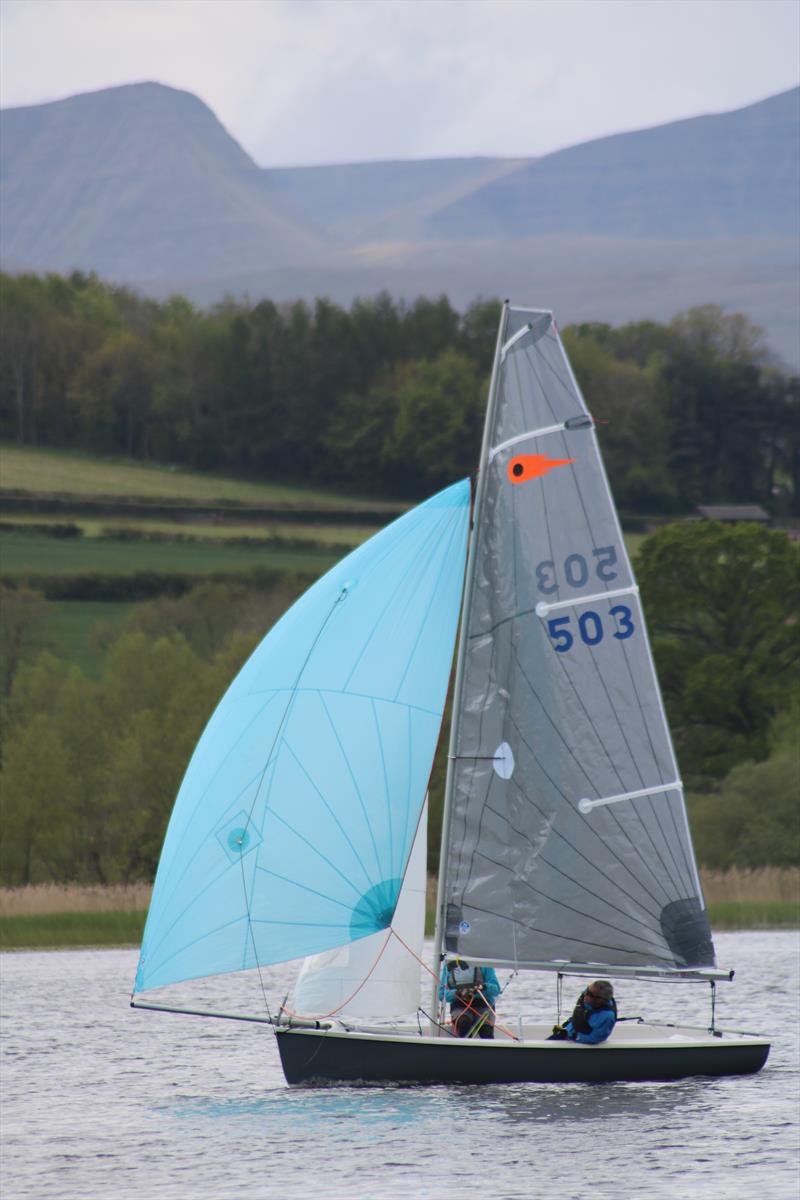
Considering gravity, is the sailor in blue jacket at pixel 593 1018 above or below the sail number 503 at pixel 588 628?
below

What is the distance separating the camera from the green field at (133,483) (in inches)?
4486

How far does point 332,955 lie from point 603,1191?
403cm

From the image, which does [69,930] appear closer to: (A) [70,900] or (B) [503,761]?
(A) [70,900]

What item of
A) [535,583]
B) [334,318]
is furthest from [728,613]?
[334,318]

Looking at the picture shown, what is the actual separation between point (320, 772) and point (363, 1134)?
3753 millimetres

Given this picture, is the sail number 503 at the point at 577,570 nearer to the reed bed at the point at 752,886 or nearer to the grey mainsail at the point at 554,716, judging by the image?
the grey mainsail at the point at 554,716

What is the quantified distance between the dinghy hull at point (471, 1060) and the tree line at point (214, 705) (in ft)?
81.2

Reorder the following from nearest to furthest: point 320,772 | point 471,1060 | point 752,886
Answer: point 320,772
point 471,1060
point 752,886

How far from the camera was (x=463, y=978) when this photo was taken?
68.5ft

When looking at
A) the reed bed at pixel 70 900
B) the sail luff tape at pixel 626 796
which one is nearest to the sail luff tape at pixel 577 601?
the sail luff tape at pixel 626 796

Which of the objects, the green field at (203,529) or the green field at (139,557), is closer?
the green field at (139,557)

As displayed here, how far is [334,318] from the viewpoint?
458ft

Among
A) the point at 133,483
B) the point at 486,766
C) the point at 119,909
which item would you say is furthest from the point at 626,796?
the point at 133,483

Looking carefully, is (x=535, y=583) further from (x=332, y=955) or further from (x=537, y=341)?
(x=332, y=955)
